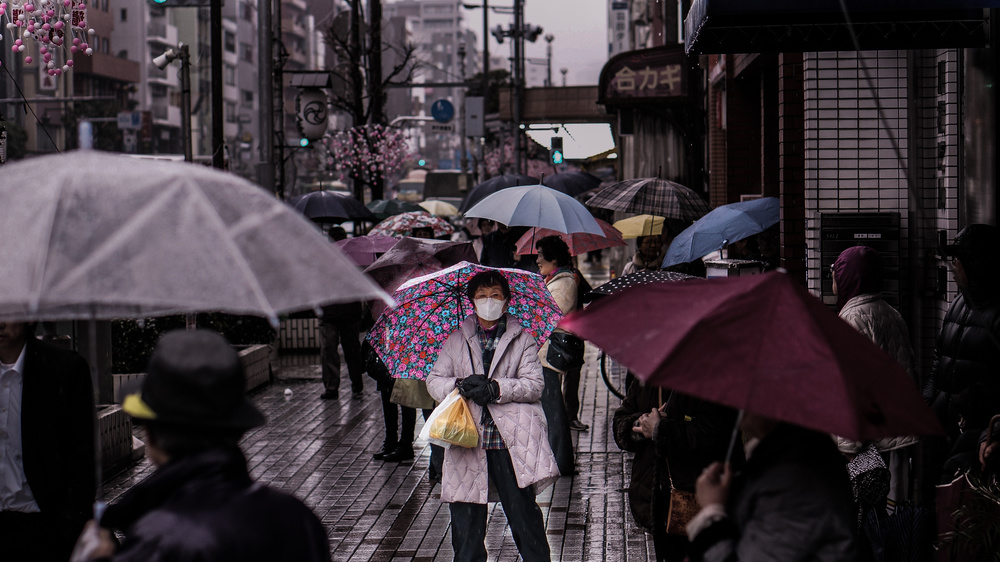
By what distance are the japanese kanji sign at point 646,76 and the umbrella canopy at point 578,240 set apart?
19.6 ft

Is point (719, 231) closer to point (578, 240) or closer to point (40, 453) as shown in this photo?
point (578, 240)

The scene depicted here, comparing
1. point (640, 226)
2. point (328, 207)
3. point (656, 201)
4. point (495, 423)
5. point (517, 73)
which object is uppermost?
point (517, 73)

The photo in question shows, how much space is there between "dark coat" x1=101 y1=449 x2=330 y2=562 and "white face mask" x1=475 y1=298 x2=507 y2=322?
3.36m

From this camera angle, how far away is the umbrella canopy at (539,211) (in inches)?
374

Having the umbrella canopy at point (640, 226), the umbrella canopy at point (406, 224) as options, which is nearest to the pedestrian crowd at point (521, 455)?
the umbrella canopy at point (640, 226)

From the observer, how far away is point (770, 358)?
3.07m

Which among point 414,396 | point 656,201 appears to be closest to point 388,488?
point 414,396

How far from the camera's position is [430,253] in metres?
9.99

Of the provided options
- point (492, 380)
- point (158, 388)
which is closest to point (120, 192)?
point (158, 388)

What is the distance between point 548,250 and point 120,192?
7.34 m

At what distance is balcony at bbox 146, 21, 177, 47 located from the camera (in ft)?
234

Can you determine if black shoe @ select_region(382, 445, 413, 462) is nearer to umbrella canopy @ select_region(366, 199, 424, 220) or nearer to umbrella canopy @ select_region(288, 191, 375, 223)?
umbrella canopy @ select_region(288, 191, 375, 223)

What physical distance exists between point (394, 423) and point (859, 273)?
5061mm

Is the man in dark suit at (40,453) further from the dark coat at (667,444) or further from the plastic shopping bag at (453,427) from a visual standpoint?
the dark coat at (667,444)
